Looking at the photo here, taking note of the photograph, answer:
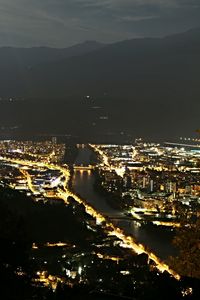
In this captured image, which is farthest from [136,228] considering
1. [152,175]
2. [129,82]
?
[129,82]

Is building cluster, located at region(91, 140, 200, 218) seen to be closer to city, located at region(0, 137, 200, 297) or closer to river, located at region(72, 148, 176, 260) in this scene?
city, located at region(0, 137, 200, 297)

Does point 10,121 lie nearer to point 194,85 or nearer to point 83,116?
point 83,116

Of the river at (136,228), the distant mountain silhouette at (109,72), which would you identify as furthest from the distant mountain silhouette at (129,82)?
the river at (136,228)

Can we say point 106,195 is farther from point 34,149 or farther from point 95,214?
point 34,149

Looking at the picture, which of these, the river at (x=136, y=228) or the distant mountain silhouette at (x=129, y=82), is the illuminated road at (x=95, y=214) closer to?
the river at (x=136, y=228)

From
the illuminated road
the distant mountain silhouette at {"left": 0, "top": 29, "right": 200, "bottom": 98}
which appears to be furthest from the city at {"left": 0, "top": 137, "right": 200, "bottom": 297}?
the distant mountain silhouette at {"left": 0, "top": 29, "right": 200, "bottom": 98}

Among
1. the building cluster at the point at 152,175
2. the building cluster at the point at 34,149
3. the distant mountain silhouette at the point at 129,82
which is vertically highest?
the distant mountain silhouette at the point at 129,82
